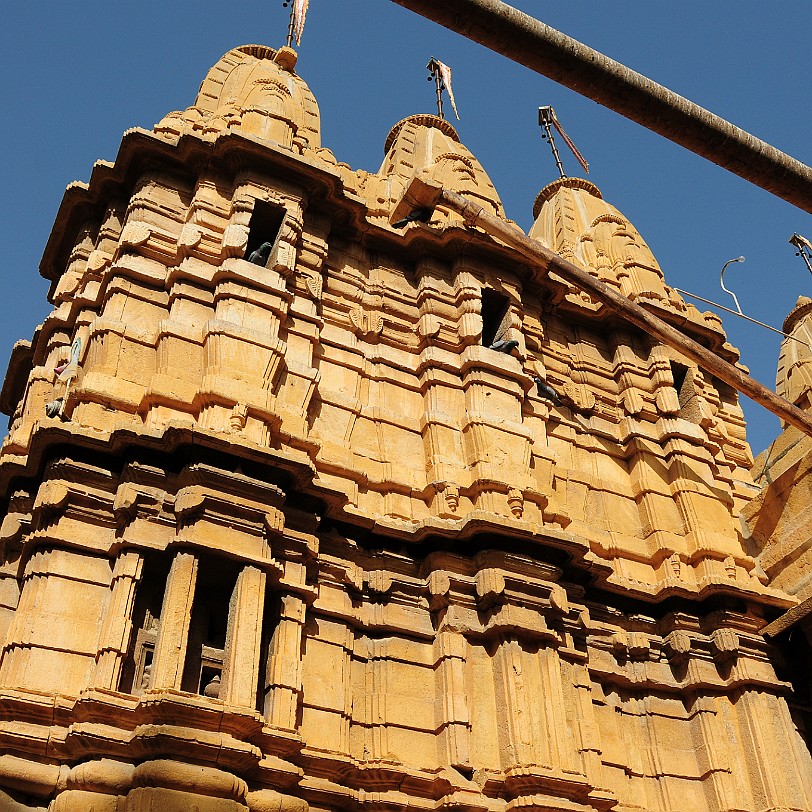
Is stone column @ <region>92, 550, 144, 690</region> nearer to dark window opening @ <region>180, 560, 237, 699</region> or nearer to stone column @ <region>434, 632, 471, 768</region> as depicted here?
dark window opening @ <region>180, 560, 237, 699</region>

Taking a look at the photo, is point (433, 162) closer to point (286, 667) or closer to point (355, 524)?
point (355, 524)

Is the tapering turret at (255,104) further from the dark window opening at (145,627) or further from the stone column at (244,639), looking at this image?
the stone column at (244,639)

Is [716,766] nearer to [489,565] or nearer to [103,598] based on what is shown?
[489,565]

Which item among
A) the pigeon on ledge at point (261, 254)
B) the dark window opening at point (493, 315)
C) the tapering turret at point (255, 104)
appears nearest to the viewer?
the pigeon on ledge at point (261, 254)

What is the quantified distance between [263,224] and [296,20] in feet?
31.2

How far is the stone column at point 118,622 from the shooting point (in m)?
9.40

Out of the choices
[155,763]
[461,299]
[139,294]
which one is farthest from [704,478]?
[155,763]

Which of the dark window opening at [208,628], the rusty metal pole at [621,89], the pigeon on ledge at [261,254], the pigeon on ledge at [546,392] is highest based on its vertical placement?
the pigeon on ledge at [261,254]

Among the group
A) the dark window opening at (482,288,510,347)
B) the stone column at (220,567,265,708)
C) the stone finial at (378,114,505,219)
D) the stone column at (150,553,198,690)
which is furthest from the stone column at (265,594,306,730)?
the stone finial at (378,114,505,219)

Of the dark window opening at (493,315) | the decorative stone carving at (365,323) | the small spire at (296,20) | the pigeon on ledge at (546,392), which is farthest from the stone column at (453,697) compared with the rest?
the small spire at (296,20)

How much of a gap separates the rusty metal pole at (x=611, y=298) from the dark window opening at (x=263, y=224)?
3107mm

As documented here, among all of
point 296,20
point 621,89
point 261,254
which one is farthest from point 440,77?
point 621,89

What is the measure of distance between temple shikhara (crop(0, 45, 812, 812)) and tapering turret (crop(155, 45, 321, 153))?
0.10 metres

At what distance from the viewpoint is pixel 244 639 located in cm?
1002
